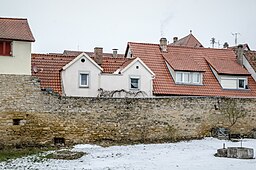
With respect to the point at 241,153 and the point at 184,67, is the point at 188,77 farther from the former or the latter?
the point at 241,153

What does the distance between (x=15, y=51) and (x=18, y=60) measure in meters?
0.48

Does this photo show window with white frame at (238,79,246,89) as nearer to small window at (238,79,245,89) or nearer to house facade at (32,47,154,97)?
small window at (238,79,245,89)

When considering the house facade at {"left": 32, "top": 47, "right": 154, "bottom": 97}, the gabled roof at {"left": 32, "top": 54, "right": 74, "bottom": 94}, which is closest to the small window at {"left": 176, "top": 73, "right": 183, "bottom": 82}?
the house facade at {"left": 32, "top": 47, "right": 154, "bottom": 97}

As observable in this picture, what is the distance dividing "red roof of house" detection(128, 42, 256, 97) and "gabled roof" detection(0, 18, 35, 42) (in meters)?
10.3

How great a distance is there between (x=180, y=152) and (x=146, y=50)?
582 inches

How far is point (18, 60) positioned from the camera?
72.8 feet

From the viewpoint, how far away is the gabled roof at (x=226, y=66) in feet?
108

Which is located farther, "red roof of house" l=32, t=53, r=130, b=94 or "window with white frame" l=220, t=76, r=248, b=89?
"window with white frame" l=220, t=76, r=248, b=89

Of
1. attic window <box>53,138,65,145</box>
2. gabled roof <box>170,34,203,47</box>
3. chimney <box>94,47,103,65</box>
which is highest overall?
gabled roof <box>170,34,203,47</box>

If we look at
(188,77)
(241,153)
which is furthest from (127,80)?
(241,153)

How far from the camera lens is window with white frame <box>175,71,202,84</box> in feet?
104

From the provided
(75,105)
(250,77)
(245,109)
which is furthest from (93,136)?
(250,77)

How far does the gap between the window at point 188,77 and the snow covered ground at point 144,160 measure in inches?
382

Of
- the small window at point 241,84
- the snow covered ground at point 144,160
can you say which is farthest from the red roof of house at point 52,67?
the small window at point 241,84
